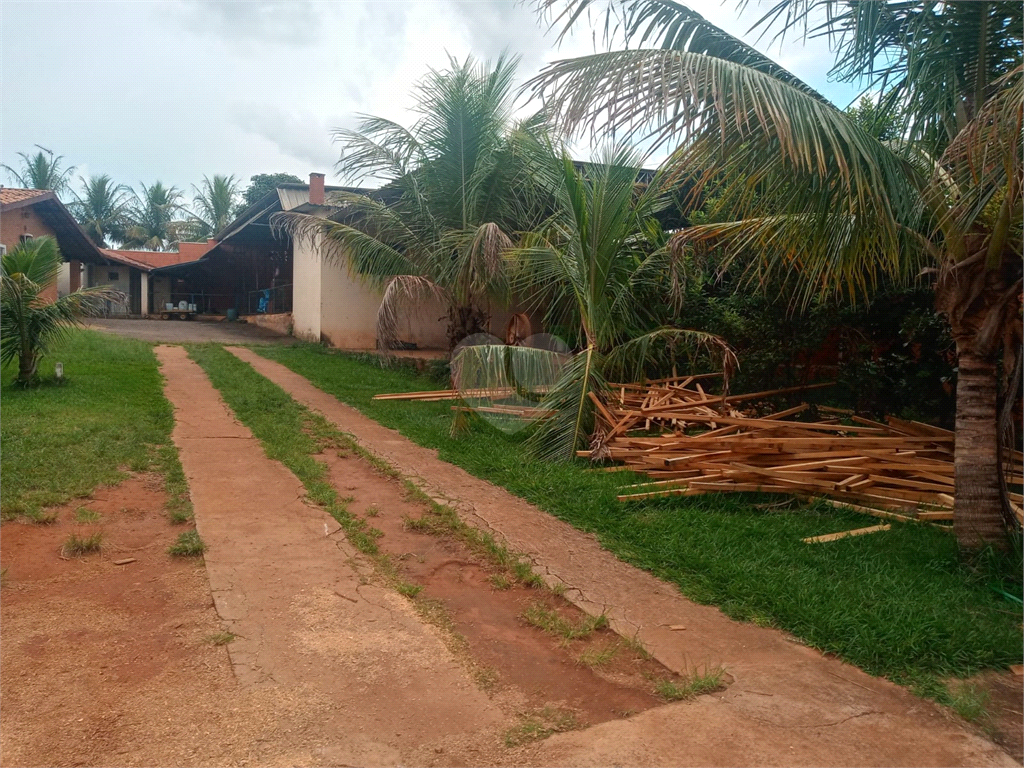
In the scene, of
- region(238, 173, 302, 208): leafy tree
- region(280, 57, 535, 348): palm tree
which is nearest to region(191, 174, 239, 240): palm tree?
region(238, 173, 302, 208): leafy tree

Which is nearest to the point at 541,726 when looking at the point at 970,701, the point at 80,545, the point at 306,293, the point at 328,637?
the point at 328,637

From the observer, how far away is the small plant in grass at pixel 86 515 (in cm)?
546

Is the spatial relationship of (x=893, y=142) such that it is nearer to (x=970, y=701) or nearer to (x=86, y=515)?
(x=970, y=701)

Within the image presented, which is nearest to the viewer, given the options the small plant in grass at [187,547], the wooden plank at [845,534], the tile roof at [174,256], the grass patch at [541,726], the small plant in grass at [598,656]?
the grass patch at [541,726]

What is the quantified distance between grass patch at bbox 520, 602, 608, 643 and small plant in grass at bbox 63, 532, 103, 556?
9.06ft

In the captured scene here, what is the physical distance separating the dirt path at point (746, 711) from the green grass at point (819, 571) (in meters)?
0.17

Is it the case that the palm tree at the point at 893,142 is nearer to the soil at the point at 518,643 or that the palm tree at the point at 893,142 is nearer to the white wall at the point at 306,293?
the soil at the point at 518,643

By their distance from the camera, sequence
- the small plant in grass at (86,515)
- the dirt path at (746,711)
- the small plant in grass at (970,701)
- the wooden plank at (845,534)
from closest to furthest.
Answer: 1. the dirt path at (746,711)
2. the small plant in grass at (970,701)
3. the wooden plank at (845,534)
4. the small plant in grass at (86,515)

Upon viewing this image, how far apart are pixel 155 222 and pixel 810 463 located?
150 feet

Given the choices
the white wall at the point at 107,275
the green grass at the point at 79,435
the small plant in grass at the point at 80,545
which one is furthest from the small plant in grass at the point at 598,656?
the white wall at the point at 107,275

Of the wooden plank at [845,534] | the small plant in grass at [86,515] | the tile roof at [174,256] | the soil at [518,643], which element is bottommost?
the soil at [518,643]

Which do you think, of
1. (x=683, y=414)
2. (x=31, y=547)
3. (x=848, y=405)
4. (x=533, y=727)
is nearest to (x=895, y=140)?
(x=683, y=414)

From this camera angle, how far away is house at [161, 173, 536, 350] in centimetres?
1792

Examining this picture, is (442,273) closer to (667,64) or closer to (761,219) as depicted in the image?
(761,219)
